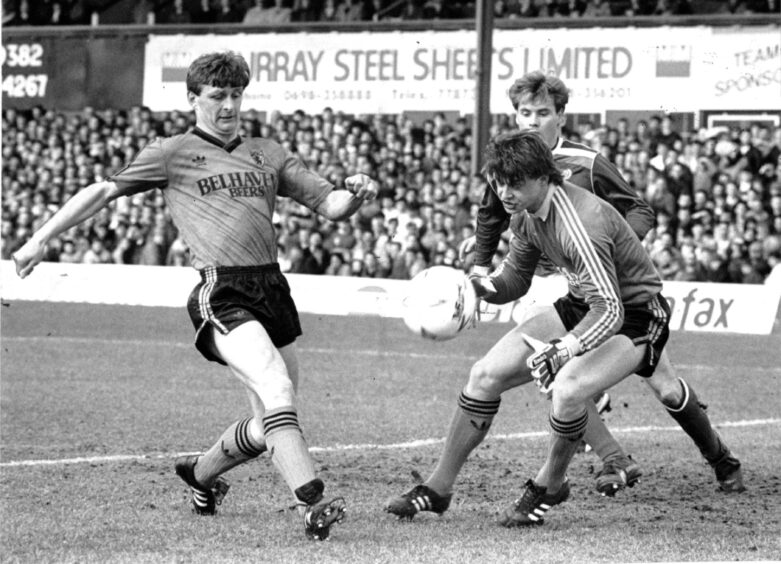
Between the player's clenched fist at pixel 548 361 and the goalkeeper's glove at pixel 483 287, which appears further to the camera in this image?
the goalkeeper's glove at pixel 483 287

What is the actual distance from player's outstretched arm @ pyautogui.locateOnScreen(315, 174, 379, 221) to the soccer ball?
44cm

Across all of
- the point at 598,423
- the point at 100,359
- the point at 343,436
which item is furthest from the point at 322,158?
the point at 598,423

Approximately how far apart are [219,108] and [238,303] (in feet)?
2.88

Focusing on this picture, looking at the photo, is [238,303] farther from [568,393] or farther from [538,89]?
[538,89]

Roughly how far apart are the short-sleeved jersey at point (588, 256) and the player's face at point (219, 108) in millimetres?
1359

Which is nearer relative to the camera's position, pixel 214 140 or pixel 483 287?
pixel 214 140

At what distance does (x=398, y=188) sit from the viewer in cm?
2433

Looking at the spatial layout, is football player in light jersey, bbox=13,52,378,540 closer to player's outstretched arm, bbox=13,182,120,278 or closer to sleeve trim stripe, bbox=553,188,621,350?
player's outstretched arm, bbox=13,182,120,278

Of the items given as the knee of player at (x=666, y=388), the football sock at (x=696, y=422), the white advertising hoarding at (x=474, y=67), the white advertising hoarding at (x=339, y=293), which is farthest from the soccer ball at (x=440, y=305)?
the white advertising hoarding at (x=474, y=67)

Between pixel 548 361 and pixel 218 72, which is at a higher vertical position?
pixel 218 72

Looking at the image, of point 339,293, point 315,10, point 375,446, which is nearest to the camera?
point 375,446

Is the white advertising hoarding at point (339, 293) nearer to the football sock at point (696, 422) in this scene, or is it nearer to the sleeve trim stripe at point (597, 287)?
the football sock at point (696, 422)

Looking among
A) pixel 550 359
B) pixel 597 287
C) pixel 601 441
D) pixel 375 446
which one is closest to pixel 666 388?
pixel 601 441

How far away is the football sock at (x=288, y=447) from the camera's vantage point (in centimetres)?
602
